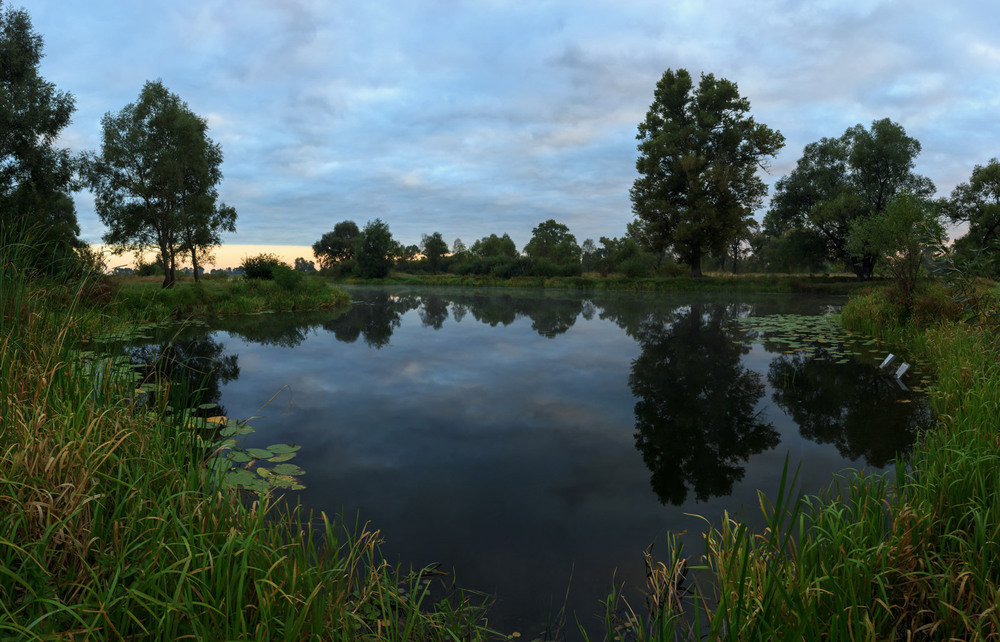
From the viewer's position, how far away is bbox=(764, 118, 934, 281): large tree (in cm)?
4341

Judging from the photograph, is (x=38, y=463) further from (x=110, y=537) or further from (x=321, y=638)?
(x=321, y=638)

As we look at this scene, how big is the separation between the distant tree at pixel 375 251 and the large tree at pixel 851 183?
4932 centimetres

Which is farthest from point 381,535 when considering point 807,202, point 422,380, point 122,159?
point 807,202

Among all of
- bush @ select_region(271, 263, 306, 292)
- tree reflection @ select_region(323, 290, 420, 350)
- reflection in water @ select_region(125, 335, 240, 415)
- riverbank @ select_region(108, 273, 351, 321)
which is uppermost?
bush @ select_region(271, 263, 306, 292)

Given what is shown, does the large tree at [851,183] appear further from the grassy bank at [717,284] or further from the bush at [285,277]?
the bush at [285,277]

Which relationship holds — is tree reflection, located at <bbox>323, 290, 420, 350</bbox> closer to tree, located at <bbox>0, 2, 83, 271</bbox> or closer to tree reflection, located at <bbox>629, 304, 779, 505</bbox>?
tree reflection, located at <bbox>629, 304, 779, 505</bbox>

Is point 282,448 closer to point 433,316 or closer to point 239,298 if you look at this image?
point 433,316

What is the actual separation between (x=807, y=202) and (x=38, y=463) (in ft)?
200

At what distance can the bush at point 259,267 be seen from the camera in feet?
96.4

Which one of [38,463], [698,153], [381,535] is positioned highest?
[698,153]

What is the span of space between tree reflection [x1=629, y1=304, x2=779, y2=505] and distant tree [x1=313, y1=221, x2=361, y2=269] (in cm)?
9664

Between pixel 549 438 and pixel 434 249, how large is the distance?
7355 cm

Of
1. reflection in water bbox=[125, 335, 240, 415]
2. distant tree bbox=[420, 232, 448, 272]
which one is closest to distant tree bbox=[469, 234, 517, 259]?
distant tree bbox=[420, 232, 448, 272]

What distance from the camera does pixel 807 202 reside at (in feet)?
164
